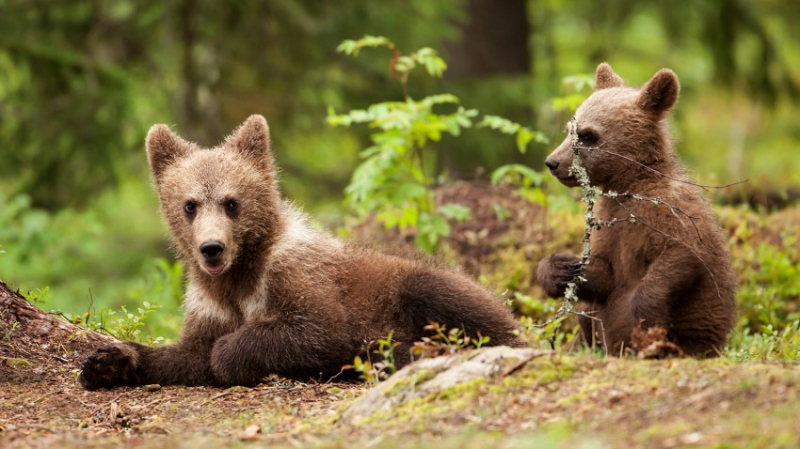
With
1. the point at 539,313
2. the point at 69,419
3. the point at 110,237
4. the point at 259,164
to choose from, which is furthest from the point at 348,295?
the point at 110,237

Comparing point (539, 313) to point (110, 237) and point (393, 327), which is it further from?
point (110, 237)

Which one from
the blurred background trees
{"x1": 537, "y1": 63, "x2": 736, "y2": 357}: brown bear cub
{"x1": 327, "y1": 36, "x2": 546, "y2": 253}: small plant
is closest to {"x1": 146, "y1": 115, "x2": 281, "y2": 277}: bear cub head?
{"x1": 537, "y1": 63, "x2": 736, "y2": 357}: brown bear cub

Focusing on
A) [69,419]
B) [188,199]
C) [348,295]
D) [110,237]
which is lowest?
[69,419]

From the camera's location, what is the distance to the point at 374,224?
10.6 m

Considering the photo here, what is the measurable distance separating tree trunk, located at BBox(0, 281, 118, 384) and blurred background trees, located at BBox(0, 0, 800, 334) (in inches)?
213

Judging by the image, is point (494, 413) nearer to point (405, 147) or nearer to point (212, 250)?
point (212, 250)

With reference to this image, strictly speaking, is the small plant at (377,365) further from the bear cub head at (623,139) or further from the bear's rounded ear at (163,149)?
the bear's rounded ear at (163,149)

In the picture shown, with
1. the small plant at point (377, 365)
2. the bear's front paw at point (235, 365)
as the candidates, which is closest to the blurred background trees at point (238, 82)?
the bear's front paw at point (235, 365)

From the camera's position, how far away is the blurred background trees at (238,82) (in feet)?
45.5

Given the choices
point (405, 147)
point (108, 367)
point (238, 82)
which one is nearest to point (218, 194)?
point (108, 367)

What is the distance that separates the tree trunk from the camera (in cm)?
614

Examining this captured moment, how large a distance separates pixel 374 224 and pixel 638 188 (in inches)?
188

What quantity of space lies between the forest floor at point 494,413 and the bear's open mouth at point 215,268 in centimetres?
79

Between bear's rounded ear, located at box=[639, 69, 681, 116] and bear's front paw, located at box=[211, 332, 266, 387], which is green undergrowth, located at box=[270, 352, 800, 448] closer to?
bear's front paw, located at box=[211, 332, 266, 387]
